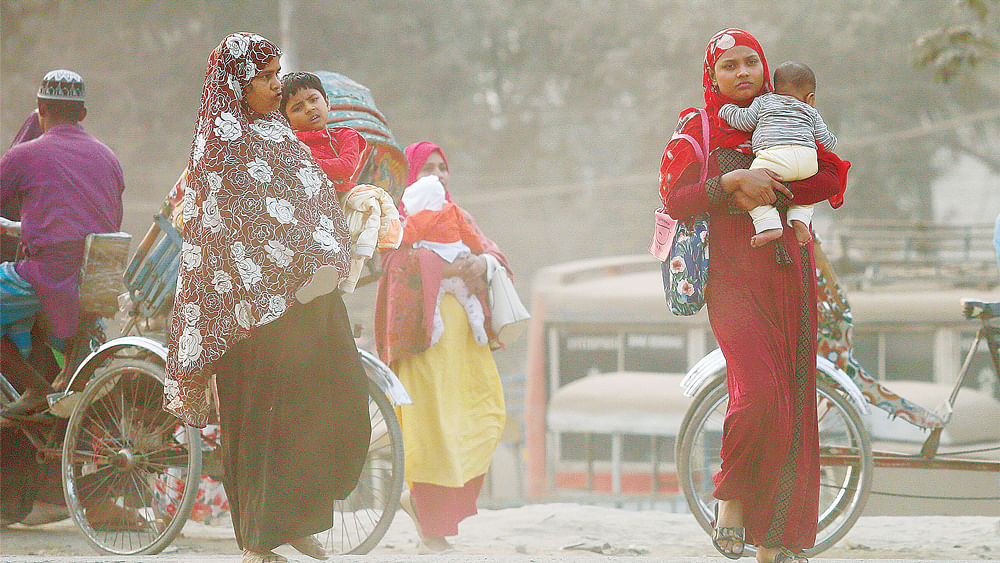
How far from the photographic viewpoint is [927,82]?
10.4m

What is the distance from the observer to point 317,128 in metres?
2.98

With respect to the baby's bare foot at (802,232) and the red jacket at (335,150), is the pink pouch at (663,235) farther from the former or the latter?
the red jacket at (335,150)

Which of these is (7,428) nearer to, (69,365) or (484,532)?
(69,365)

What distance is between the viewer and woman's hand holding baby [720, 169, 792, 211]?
2635 millimetres

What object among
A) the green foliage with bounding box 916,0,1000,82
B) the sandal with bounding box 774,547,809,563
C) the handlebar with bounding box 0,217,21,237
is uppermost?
the green foliage with bounding box 916,0,1000,82

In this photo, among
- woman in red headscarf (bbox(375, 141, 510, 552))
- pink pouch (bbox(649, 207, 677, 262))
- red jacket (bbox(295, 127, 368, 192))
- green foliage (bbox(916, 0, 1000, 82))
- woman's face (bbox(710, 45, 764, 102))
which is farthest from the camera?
green foliage (bbox(916, 0, 1000, 82))

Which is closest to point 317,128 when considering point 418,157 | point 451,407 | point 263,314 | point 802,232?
point 263,314

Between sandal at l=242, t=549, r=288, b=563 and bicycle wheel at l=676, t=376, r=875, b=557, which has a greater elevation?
bicycle wheel at l=676, t=376, r=875, b=557

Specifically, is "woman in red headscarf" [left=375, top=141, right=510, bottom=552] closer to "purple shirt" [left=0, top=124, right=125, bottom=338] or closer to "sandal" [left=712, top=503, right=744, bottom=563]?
"purple shirt" [left=0, top=124, right=125, bottom=338]

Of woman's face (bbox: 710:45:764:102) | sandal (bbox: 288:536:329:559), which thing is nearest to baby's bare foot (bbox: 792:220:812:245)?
woman's face (bbox: 710:45:764:102)

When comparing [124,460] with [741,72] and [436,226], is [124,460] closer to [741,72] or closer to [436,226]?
[436,226]

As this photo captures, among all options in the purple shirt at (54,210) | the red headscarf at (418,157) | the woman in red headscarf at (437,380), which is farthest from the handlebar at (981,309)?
the purple shirt at (54,210)

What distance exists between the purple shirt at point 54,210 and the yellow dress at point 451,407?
51.2 inches

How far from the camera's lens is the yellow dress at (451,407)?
4074mm
